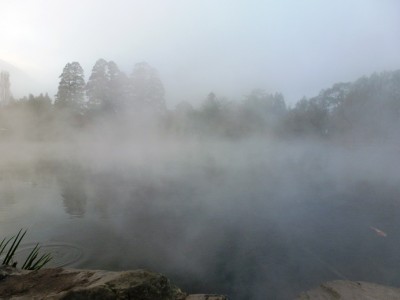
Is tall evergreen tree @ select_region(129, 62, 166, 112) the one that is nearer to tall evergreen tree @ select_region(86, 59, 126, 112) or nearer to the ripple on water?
tall evergreen tree @ select_region(86, 59, 126, 112)

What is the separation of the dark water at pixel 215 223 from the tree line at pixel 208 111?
5151mm

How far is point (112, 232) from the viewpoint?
544cm

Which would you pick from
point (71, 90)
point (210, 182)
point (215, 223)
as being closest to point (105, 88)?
point (71, 90)

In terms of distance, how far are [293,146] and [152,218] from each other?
16.3m

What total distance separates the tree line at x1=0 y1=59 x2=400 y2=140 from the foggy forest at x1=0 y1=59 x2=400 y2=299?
0.23 feet

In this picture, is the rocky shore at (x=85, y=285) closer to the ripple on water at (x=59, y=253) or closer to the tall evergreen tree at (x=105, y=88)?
the ripple on water at (x=59, y=253)

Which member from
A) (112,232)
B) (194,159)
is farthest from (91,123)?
(112,232)

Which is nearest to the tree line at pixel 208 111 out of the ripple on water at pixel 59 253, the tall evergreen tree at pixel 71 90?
the tall evergreen tree at pixel 71 90

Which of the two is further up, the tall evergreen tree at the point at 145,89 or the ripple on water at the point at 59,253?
the tall evergreen tree at the point at 145,89

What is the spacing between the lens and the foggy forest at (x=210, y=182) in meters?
→ 4.42

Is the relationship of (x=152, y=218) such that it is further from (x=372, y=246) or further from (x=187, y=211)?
(x=372, y=246)

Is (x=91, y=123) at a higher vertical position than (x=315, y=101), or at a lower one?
lower

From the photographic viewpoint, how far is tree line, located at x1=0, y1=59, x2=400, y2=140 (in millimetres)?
17172

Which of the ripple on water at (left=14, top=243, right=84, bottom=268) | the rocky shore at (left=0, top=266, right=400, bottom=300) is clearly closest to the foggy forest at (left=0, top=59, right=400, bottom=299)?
the ripple on water at (left=14, top=243, right=84, bottom=268)
